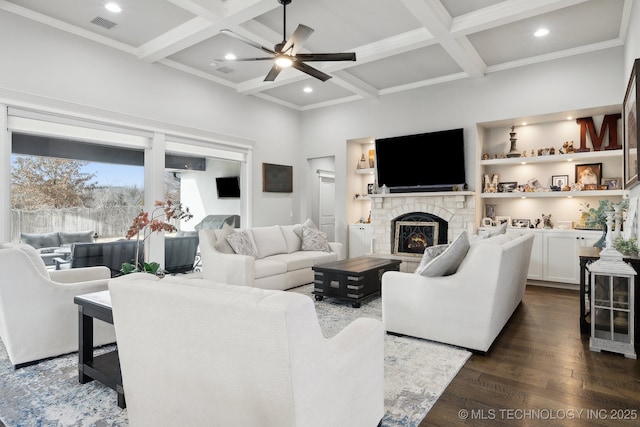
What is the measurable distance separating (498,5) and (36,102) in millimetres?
5179

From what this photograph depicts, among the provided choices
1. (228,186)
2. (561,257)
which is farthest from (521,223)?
(228,186)

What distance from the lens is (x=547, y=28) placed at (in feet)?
14.6

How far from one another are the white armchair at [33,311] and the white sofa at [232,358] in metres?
1.52

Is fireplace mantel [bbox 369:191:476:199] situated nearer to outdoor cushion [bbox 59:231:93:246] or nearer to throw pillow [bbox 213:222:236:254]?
throw pillow [bbox 213:222:236:254]

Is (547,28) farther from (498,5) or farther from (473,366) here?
(473,366)

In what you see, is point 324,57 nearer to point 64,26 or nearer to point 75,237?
point 64,26

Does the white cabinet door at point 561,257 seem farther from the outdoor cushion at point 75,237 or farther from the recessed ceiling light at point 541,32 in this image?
the outdoor cushion at point 75,237

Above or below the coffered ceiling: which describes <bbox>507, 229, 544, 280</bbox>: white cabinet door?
below

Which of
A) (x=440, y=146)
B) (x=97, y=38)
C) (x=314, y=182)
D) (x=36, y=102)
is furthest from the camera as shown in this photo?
(x=314, y=182)

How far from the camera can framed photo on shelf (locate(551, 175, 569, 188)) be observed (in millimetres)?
5588

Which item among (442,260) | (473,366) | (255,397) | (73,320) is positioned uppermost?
(442,260)

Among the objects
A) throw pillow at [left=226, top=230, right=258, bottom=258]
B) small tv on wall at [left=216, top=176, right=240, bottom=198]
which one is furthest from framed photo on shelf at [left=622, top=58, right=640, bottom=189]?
small tv on wall at [left=216, top=176, right=240, bottom=198]

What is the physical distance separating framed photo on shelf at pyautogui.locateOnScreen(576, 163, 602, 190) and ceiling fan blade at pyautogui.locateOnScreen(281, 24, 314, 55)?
4474 millimetres

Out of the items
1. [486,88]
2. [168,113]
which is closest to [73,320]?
[168,113]
